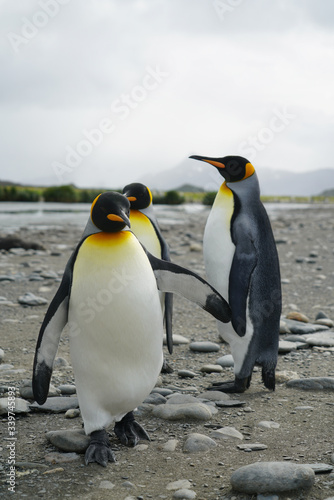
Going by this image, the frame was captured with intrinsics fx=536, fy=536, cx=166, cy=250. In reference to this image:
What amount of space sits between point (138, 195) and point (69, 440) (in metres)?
1.91

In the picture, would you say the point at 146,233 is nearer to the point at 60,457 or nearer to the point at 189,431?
the point at 189,431

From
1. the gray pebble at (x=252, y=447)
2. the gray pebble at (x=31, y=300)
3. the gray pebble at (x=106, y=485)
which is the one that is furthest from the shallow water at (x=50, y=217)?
the gray pebble at (x=106, y=485)

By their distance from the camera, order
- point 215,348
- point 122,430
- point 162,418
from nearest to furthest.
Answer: point 122,430 → point 162,418 → point 215,348

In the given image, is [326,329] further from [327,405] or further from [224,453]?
[224,453]

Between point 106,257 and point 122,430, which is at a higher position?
point 106,257

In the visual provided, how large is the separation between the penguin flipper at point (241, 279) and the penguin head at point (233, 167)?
0.44m

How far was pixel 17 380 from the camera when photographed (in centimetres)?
356

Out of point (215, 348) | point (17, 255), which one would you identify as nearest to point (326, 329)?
point (215, 348)

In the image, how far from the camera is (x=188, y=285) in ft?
9.52

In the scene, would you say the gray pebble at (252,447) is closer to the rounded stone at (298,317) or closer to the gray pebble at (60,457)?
the gray pebble at (60,457)

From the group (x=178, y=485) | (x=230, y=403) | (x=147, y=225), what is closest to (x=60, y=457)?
(x=178, y=485)

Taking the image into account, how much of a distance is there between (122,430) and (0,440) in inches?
24.5

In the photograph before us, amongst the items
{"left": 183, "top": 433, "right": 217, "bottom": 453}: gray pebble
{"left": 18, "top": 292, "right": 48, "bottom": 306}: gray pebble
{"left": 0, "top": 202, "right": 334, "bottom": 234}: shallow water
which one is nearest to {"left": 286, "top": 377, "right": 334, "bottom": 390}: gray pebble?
{"left": 183, "top": 433, "right": 217, "bottom": 453}: gray pebble

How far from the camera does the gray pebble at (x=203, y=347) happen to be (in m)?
4.43
